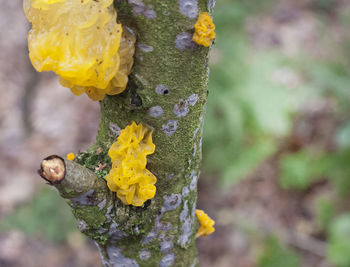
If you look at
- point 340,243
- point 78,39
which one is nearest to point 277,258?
point 340,243

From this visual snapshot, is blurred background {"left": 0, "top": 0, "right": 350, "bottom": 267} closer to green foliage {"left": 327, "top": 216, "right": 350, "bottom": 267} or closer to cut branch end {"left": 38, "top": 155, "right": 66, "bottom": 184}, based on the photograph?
green foliage {"left": 327, "top": 216, "right": 350, "bottom": 267}

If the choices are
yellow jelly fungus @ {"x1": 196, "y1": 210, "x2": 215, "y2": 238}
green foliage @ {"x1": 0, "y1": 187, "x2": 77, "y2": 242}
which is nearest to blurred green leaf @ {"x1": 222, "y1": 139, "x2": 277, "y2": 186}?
green foliage @ {"x1": 0, "y1": 187, "x2": 77, "y2": 242}

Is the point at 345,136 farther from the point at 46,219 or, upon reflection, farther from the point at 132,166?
the point at 132,166

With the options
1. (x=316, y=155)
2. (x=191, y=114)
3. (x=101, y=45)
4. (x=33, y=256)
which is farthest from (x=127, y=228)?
(x=316, y=155)

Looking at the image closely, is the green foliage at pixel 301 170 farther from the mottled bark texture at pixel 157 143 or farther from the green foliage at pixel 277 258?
the mottled bark texture at pixel 157 143

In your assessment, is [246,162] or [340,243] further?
[246,162]

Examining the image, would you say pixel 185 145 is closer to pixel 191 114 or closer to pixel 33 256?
pixel 191 114

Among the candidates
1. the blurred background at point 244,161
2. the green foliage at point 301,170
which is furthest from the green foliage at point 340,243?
the green foliage at point 301,170
